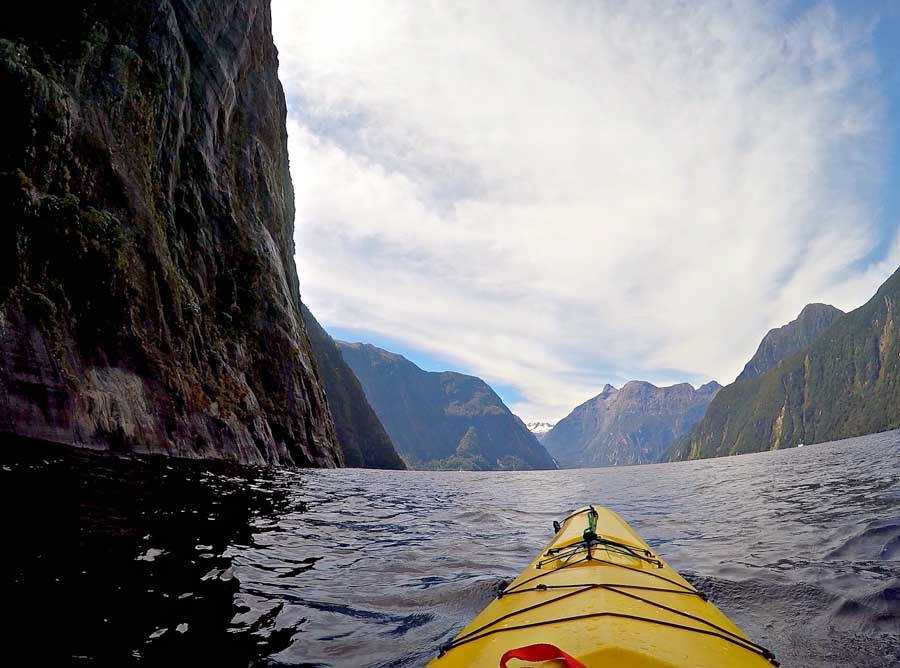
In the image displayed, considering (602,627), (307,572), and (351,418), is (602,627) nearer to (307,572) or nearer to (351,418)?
(307,572)

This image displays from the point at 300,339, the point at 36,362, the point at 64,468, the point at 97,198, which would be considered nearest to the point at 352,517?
the point at 64,468

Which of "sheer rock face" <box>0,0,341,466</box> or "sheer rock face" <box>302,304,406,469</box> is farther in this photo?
"sheer rock face" <box>302,304,406,469</box>

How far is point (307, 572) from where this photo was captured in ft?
23.0

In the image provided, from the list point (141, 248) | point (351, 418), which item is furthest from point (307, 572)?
point (351, 418)

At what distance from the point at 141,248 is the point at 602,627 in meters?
24.6

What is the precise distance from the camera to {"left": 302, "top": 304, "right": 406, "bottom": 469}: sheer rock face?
82625mm

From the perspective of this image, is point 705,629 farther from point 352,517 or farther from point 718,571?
point 352,517

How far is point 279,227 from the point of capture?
4275 centimetres

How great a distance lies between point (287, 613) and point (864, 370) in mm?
233653

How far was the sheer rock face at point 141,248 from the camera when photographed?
1585 centimetres

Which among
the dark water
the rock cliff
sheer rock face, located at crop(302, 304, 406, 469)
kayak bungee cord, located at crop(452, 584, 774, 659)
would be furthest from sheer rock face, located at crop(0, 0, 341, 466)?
the rock cliff

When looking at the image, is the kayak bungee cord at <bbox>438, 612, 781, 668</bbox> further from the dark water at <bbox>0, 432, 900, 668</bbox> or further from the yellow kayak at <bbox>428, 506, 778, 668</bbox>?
the dark water at <bbox>0, 432, 900, 668</bbox>

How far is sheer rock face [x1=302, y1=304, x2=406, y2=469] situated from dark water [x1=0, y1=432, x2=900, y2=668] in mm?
71017

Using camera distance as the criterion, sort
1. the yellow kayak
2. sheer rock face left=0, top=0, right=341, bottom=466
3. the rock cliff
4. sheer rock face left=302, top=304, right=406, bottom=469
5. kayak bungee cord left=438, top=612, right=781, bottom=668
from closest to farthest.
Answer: the yellow kayak → kayak bungee cord left=438, top=612, right=781, bottom=668 → sheer rock face left=0, top=0, right=341, bottom=466 → sheer rock face left=302, top=304, right=406, bottom=469 → the rock cliff
